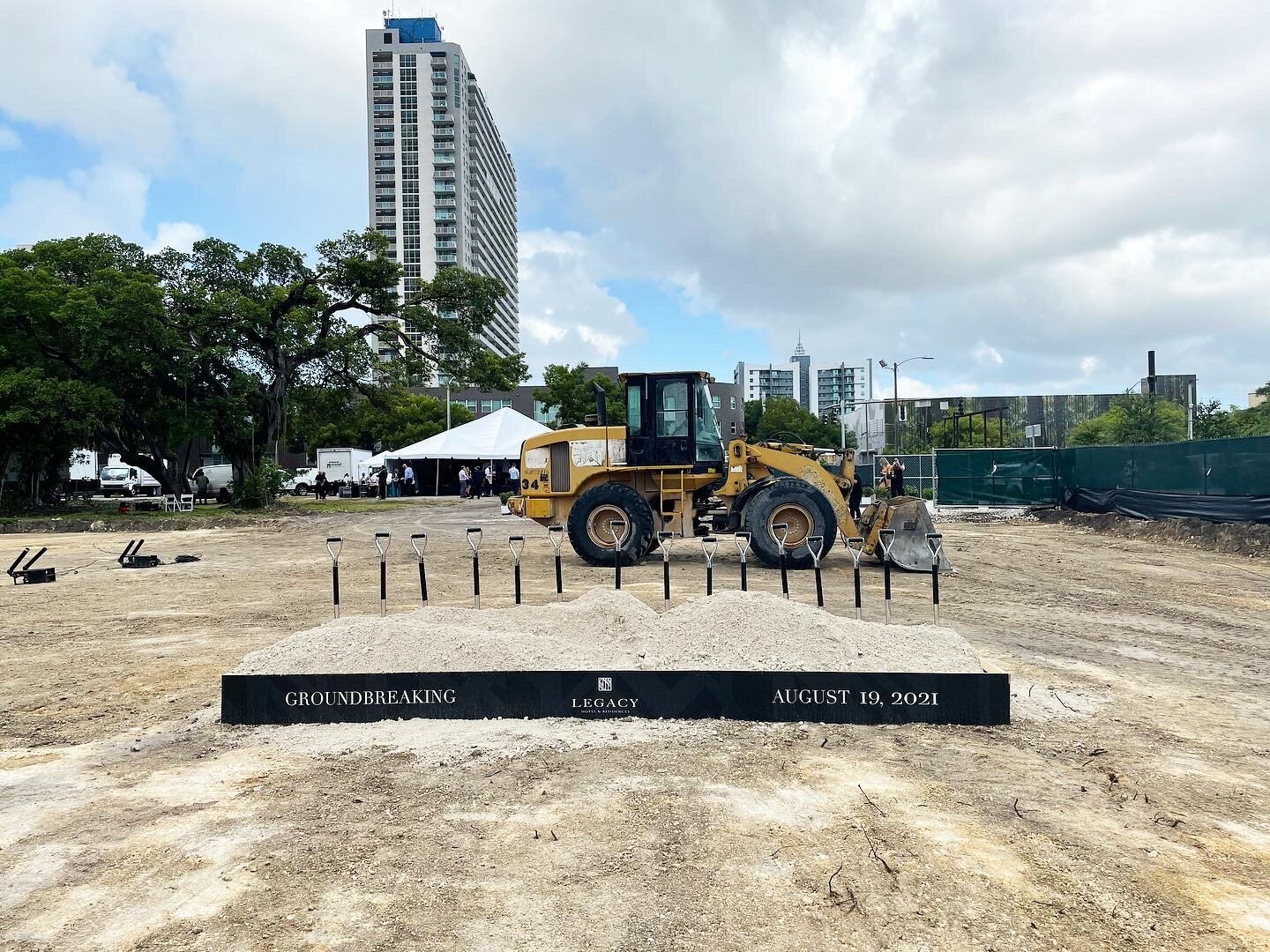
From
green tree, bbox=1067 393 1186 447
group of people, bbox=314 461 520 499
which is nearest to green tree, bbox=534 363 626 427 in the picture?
Result: group of people, bbox=314 461 520 499

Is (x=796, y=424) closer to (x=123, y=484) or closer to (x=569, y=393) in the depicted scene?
(x=569, y=393)

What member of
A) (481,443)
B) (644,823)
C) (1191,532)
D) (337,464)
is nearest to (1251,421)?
(1191,532)

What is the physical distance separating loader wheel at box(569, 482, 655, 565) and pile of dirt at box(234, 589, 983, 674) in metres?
5.97

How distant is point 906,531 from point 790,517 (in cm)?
167

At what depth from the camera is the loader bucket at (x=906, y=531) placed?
11.9 metres

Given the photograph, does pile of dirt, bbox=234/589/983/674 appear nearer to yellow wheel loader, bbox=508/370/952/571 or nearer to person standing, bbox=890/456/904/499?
yellow wheel loader, bbox=508/370/952/571

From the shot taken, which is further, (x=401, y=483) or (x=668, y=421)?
(x=401, y=483)

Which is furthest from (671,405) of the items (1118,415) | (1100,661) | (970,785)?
(1118,415)

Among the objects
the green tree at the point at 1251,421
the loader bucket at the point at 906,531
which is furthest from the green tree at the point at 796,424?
the loader bucket at the point at 906,531

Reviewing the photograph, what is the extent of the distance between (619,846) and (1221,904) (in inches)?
92.0

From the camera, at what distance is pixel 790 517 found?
12.4m

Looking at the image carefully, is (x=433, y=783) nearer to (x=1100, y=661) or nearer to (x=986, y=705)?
(x=986, y=705)

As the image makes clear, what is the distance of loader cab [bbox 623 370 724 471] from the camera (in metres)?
12.8

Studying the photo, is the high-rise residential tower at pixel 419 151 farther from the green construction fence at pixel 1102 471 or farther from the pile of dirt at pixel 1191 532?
the pile of dirt at pixel 1191 532
